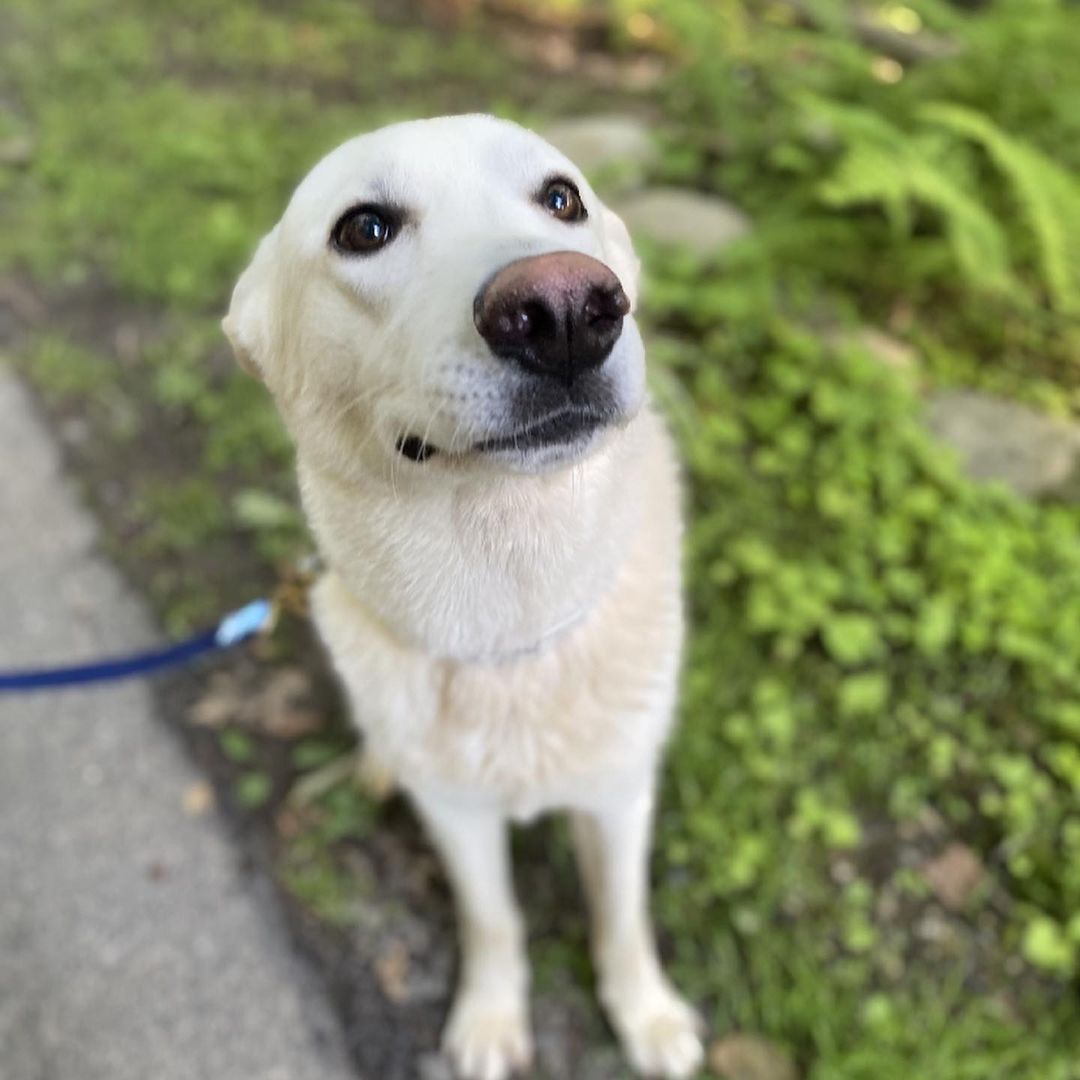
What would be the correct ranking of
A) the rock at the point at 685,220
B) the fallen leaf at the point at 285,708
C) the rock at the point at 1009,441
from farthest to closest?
the rock at the point at 685,220
the rock at the point at 1009,441
the fallen leaf at the point at 285,708

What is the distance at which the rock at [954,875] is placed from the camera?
2.59 meters

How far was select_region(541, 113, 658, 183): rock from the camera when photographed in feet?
15.5

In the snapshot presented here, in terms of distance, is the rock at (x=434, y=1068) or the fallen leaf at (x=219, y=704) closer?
the rock at (x=434, y=1068)

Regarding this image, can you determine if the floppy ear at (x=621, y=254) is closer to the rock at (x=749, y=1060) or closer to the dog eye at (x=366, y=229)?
the dog eye at (x=366, y=229)

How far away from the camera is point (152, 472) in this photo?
12.5 feet

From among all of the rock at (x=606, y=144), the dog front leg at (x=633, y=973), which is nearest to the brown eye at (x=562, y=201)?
the dog front leg at (x=633, y=973)

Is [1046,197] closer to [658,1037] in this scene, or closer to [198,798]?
[658,1037]

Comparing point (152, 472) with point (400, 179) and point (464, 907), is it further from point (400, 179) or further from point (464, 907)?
point (400, 179)

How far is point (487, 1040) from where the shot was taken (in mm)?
2344

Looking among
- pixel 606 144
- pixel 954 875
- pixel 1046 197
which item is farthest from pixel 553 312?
pixel 606 144

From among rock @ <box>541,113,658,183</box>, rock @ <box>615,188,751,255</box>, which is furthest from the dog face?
rock @ <box>541,113,658,183</box>

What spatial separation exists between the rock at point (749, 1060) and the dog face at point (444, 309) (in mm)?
1796

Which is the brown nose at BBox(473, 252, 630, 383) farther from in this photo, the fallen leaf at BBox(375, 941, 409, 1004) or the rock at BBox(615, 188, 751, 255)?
the rock at BBox(615, 188, 751, 255)

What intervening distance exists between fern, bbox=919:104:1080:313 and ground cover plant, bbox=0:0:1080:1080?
0.02m
